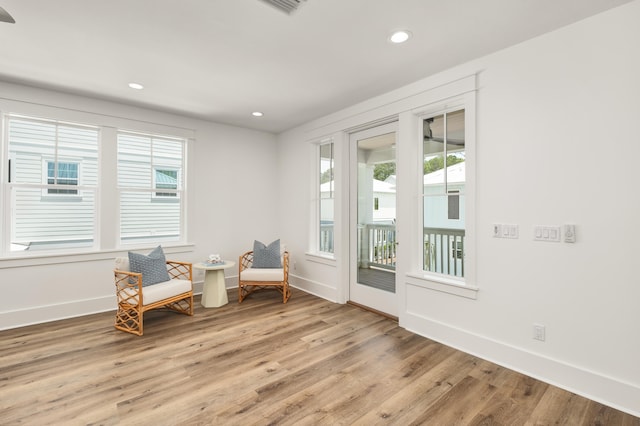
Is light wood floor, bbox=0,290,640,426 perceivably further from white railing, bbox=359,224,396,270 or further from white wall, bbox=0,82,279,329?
white railing, bbox=359,224,396,270

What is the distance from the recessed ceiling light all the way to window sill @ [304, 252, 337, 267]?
278cm

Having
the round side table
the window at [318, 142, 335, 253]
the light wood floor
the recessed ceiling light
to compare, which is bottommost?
the light wood floor

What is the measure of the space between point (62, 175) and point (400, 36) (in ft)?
13.5

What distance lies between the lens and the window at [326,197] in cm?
452

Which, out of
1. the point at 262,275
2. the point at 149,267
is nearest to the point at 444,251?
the point at 262,275

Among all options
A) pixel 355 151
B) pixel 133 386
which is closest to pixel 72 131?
pixel 133 386

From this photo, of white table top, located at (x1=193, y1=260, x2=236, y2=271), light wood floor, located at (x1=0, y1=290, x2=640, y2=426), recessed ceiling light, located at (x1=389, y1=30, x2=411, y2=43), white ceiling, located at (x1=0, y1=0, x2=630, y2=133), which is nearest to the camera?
light wood floor, located at (x1=0, y1=290, x2=640, y2=426)

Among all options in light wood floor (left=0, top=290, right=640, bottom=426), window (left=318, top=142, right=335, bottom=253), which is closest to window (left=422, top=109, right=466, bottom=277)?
light wood floor (left=0, top=290, right=640, bottom=426)

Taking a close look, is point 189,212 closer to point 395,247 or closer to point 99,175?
point 99,175

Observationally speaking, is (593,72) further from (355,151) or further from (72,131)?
(72,131)

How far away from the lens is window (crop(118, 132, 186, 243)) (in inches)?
161

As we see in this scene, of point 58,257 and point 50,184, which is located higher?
point 50,184

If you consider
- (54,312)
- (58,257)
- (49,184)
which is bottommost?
(54,312)

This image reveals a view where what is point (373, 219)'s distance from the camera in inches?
156
